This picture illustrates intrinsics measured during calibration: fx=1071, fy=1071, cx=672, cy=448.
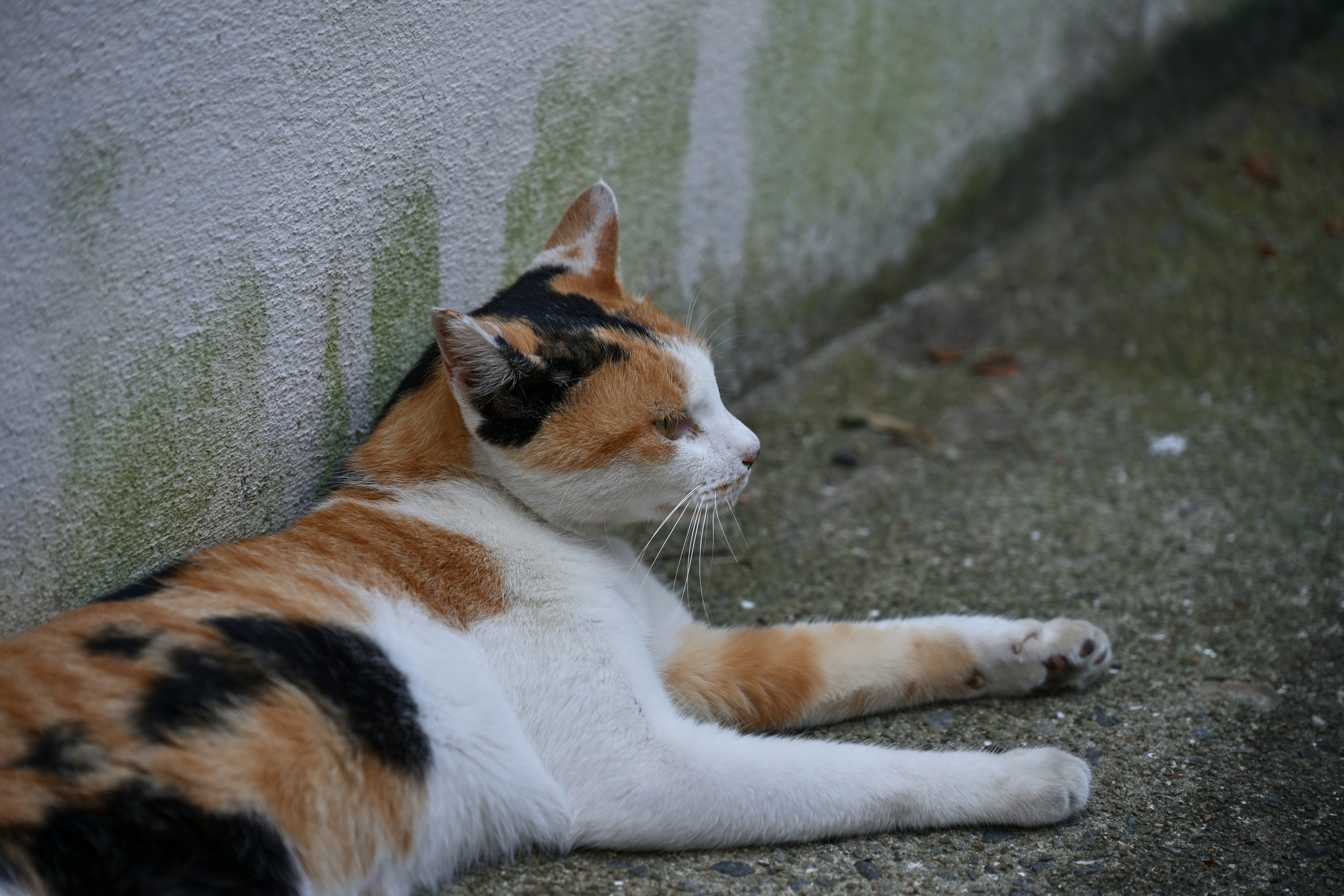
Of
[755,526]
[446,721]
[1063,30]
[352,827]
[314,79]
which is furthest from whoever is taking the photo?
[1063,30]

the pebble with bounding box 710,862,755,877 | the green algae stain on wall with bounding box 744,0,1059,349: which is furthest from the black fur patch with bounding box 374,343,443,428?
the green algae stain on wall with bounding box 744,0,1059,349

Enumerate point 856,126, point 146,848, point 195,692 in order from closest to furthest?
point 146,848
point 195,692
point 856,126

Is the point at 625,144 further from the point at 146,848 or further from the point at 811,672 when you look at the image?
the point at 146,848

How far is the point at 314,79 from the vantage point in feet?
6.97

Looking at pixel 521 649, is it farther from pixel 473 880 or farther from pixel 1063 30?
pixel 1063 30

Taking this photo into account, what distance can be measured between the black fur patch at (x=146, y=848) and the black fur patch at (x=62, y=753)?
51 millimetres

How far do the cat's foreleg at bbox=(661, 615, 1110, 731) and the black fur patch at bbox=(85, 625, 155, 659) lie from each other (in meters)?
1.00

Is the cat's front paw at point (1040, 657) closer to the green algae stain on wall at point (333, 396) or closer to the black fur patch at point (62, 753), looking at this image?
the green algae stain on wall at point (333, 396)

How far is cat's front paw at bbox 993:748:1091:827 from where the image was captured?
6.62 feet

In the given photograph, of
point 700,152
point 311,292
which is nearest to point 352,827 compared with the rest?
point 311,292

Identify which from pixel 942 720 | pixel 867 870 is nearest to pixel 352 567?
pixel 867 870

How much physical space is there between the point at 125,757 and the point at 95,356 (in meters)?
0.76

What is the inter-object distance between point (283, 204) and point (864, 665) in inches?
61.0

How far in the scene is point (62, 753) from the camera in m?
1.58
